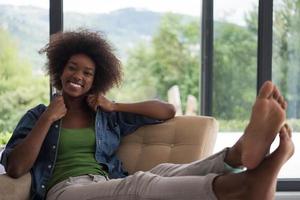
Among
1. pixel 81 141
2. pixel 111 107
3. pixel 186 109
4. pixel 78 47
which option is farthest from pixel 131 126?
pixel 186 109

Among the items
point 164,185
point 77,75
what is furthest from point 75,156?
point 164,185

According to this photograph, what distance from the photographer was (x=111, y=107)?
2041 mm

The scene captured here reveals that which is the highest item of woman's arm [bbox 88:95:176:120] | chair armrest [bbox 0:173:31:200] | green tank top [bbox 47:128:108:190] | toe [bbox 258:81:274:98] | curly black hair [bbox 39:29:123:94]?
curly black hair [bbox 39:29:123:94]

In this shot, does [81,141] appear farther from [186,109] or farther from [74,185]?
[186,109]

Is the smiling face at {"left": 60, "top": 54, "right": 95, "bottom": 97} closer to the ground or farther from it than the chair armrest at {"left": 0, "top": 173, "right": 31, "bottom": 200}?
farther from it

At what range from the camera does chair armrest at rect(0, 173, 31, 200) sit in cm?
166

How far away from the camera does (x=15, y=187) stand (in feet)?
5.60

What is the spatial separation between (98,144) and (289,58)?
1.62m

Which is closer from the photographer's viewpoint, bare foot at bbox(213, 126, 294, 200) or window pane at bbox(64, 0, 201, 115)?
bare foot at bbox(213, 126, 294, 200)

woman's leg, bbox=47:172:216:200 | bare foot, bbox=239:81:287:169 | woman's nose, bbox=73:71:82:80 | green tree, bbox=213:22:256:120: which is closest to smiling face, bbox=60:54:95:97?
woman's nose, bbox=73:71:82:80

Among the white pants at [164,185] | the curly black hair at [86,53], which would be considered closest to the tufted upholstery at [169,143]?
the curly black hair at [86,53]

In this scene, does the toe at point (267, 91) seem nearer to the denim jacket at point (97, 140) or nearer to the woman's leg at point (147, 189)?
the woman's leg at point (147, 189)

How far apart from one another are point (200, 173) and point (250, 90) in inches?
64.4

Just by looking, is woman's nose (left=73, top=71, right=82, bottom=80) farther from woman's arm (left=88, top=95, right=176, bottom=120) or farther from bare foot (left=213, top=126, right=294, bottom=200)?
bare foot (left=213, top=126, right=294, bottom=200)
